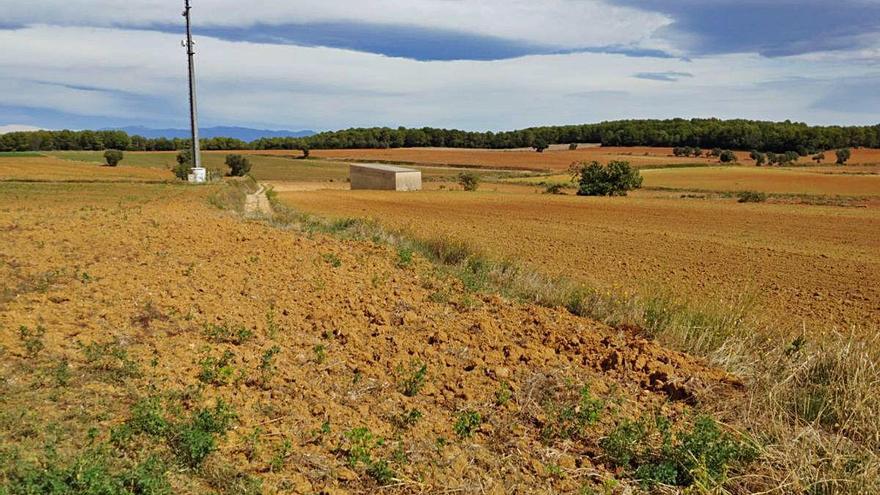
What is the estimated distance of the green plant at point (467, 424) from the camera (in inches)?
224

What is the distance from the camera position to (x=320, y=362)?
7.13 m

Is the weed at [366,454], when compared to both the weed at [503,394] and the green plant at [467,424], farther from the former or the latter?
→ the weed at [503,394]

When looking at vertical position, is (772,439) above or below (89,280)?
below

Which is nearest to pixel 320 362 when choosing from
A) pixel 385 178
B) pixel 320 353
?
pixel 320 353

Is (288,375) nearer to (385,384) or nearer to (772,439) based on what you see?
(385,384)

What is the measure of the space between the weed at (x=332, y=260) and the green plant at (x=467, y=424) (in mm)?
6501

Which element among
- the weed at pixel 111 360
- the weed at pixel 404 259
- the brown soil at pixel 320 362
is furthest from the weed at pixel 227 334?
the weed at pixel 404 259

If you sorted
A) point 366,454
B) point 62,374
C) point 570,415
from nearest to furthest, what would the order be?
point 366,454
point 62,374
point 570,415

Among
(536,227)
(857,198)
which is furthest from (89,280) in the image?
(857,198)

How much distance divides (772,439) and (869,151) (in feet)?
419

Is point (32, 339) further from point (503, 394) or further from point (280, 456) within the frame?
point (503, 394)

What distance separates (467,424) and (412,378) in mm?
1121

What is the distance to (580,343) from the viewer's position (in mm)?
8305

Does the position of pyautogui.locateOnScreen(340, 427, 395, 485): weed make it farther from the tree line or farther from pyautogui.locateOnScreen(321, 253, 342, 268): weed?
the tree line
